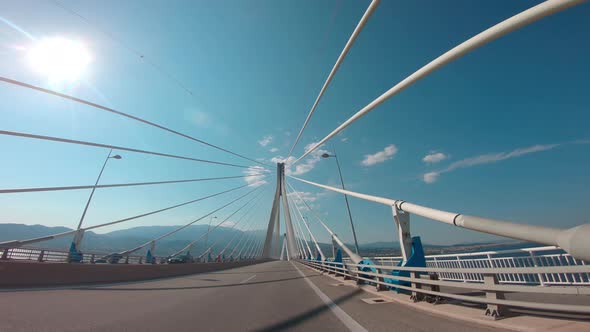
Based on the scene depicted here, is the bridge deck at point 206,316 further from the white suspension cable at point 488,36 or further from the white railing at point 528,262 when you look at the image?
the white suspension cable at point 488,36

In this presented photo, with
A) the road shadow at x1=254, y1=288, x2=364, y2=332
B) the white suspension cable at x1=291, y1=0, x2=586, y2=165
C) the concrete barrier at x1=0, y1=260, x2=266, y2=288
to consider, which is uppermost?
the white suspension cable at x1=291, y1=0, x2=586, y2=165

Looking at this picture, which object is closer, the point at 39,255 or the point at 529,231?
the point at 529,231

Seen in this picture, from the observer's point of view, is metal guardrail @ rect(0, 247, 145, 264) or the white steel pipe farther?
metal guardrail @ rect(0, 247, 145, 264)

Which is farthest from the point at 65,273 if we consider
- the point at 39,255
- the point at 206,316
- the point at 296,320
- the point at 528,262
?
the point at 528,262

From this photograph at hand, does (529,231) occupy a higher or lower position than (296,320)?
higher

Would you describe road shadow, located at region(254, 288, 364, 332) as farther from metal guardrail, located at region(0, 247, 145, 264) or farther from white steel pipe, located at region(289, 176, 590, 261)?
metal guardrail, located at region(0, 247, 145, 264)

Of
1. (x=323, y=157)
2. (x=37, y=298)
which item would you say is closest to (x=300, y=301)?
(x=37, y=298)

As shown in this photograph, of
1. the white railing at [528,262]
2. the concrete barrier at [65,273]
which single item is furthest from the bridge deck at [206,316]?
the white railing at [528,262]

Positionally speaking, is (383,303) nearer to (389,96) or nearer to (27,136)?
(389,96)

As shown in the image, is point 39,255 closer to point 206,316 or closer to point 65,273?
point 65,273

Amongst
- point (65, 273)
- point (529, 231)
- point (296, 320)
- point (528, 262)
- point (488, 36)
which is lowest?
point (296, 320)

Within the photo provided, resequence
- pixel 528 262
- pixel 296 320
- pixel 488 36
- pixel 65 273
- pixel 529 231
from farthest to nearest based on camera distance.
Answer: pixel 65 273 → pixel 528 262 → pixel 296 320 → pixel 488 36 → pixel 529 231

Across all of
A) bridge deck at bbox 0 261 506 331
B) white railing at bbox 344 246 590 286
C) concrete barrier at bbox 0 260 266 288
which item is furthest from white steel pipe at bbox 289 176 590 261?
concrete barrier at bbox 0 260 266 288

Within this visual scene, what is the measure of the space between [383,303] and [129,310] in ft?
19.3
